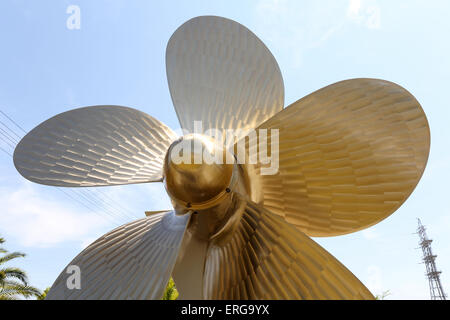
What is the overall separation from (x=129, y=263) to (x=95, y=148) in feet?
4.47

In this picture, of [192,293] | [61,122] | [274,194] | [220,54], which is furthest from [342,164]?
[61,122]

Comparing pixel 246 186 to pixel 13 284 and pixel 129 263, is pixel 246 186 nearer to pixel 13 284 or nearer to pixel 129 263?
pixel 129 263

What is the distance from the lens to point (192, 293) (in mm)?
3135

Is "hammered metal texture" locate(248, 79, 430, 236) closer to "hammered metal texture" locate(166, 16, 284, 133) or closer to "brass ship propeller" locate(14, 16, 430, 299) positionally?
"brass ship propeller" locate(14, 16, 430, 299)

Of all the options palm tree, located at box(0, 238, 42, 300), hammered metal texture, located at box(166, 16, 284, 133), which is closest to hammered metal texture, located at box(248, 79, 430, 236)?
hammered metal texture, located at box(166, 16, 284, 133)

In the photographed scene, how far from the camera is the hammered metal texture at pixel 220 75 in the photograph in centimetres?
413

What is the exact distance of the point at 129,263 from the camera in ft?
9.29

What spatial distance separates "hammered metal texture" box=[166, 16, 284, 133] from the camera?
4.13m

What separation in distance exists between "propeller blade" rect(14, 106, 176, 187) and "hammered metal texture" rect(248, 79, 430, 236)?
118 cm

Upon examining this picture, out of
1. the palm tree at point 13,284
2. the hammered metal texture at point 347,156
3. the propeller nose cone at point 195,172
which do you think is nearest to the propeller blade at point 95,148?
the propeller nose cone at point 195,172

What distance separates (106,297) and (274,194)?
Answer: 1.70 m

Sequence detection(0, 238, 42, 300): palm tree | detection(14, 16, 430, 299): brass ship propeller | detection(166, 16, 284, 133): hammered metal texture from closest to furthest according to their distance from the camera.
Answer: detection(14, 16, 430, 299): brass ship propeller < detection(166, 16, 284, 133): hammered metal texture < detection(0, 238, 42, 300): palm tree

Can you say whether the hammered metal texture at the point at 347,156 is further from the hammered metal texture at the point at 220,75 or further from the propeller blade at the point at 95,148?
the propeller blade at the point at 95,148
